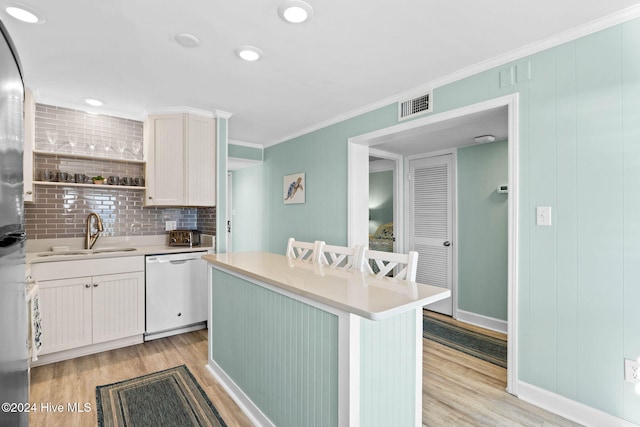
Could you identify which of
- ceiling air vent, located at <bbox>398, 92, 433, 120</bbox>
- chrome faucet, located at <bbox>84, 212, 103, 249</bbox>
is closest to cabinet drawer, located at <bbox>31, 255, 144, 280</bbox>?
chrome faucet, located at <bbox>84, 212, 103, 249</bbox>

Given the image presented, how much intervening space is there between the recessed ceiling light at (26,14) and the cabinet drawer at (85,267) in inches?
71.9

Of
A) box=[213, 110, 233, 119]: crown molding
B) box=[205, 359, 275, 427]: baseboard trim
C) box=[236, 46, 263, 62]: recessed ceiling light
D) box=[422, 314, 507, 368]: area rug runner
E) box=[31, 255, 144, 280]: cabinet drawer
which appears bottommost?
box=[422, 314, 507, 368]: area rug runner

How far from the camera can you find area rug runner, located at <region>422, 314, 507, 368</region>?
9.25 ft

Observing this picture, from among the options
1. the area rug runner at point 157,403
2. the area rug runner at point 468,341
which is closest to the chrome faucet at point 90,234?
the area rug runner at point 157,403

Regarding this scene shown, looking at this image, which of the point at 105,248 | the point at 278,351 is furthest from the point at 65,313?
the point at 278,351

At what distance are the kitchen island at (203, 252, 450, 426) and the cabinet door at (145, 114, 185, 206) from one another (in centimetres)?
166

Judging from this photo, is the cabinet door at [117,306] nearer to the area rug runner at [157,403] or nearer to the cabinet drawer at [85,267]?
the cabinet drawer at [85,267]

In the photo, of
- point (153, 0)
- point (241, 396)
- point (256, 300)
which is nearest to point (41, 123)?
point (153, 0)

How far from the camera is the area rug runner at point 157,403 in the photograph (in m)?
1.89

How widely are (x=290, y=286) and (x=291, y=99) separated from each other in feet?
6.98

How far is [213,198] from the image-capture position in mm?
3494

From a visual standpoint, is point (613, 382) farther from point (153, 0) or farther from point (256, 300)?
point (153, 0)

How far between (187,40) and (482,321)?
12.9 ft

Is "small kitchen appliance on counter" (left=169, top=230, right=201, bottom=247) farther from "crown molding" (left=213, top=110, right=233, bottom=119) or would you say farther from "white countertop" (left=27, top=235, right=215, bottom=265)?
"crown molding" (left=213, top=110, right=233, bottom=119)
